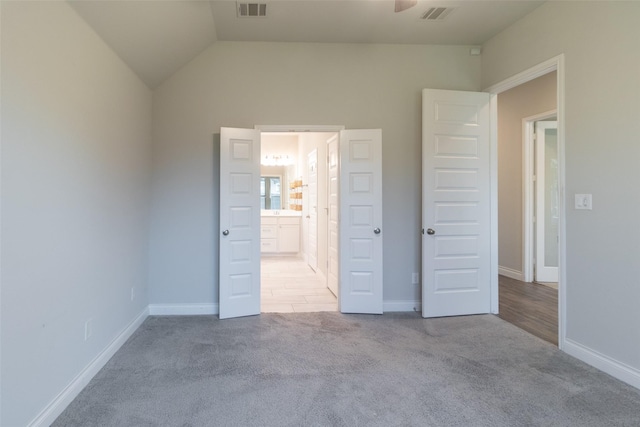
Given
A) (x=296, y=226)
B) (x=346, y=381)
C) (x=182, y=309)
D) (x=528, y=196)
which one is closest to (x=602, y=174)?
(x=346, y=381)

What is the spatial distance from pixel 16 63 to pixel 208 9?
1897 mm

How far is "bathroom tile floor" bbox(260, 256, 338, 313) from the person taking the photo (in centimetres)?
410

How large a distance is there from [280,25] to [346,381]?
128 inches

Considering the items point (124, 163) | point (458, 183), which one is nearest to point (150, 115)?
point (124, 163)

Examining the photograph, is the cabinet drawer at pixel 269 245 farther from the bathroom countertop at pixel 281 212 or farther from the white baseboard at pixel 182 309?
the white baseboard at pixel 182 309

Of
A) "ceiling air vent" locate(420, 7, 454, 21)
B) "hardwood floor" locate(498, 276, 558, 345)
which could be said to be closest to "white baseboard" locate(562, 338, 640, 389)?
"hardwood floor" locate(498, 276, 558, 345)

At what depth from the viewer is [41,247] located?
6.21ft

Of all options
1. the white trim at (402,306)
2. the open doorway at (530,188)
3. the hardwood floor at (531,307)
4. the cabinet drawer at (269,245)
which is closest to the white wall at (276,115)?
the white trim at (402,306)

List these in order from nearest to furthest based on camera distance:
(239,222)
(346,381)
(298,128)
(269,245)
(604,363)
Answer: (346,381) < (604,363) < (239,222) < (298,128) < (269,245)

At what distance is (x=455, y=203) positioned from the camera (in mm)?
3783

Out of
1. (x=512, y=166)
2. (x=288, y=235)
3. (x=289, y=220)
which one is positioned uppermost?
(x=512, y=166)

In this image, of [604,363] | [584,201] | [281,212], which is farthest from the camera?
[281,212]

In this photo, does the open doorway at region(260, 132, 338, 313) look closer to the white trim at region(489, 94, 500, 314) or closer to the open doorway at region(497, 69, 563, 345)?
the white trim at region(489, 94, 500, 314)

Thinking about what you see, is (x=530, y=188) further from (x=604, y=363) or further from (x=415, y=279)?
(x=604, y=363)
